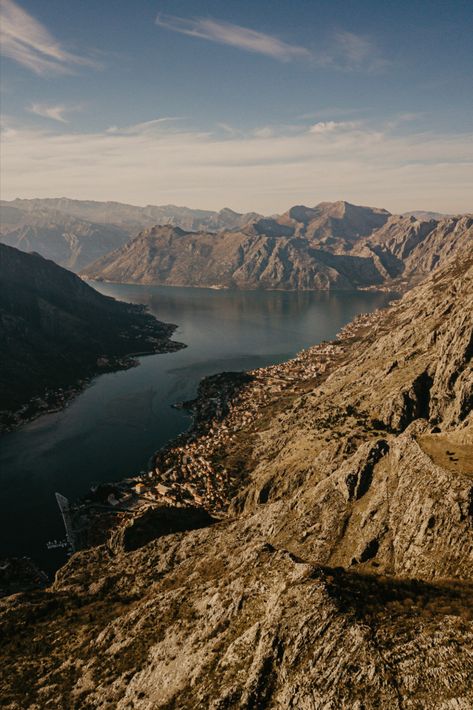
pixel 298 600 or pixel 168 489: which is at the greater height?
pixel 298 600

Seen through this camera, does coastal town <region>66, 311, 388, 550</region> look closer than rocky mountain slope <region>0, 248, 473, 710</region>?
No

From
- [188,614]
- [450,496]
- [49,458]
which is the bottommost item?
[49,458]

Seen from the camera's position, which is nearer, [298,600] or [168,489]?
[298,600]

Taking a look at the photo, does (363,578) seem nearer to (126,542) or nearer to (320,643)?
(320,643)

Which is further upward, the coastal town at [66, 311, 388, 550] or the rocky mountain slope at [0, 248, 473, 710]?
the rocky mountain slope at [0, 248, 473, 710]

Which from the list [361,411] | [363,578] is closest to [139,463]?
[361,411]

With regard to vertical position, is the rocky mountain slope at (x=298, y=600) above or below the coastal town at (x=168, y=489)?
above

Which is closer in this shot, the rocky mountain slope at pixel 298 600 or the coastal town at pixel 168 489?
the rocky mountain slope at pixel 298 600

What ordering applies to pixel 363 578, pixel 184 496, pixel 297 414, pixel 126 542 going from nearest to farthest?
1. pixel 363 578
2. pixel 126 542
3. pixel 184 496
4. pixel 297 414
